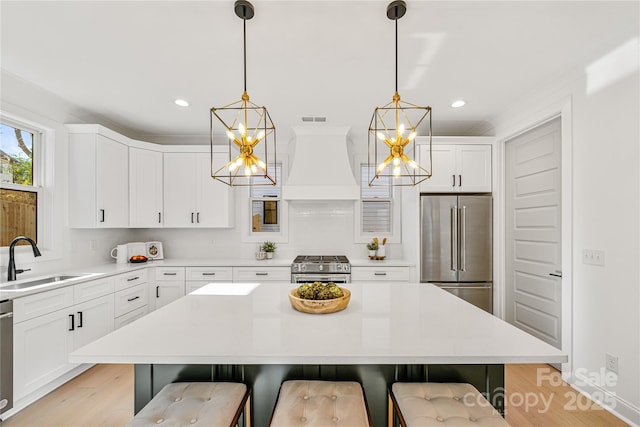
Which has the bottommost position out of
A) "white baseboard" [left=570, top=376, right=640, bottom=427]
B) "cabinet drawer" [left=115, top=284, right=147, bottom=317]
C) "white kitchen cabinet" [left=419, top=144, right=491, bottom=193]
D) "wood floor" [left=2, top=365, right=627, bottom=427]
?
"wood floor" [left=2, top=365, right=627, bottom=427]

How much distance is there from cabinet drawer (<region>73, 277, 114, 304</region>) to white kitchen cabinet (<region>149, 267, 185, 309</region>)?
64 centimetres

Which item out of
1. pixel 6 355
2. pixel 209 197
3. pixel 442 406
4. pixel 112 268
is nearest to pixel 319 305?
pixel 442 406

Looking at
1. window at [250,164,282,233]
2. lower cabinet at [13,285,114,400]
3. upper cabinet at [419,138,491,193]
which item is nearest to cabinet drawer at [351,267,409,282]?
upper cabinet at [419,138,491,193]

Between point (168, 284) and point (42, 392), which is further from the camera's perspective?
point (168, 284)

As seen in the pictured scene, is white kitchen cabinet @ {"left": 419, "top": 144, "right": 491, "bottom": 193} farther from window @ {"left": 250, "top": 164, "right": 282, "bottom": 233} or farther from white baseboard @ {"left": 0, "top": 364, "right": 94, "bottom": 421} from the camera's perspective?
white baseboard @ {"left": 0, "top": 364, "right": 94, "bottom": 421}

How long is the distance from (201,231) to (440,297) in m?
3.38

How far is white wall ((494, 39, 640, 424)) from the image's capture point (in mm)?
1978

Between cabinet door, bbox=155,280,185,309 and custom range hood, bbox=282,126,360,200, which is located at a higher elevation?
custom range hood, bbox=282,126,360,200

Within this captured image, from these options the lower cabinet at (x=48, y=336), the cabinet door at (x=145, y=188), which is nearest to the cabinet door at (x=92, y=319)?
the lower cabinet at (x=48, y=336)

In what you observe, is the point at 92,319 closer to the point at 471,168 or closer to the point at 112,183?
the point at 112,183

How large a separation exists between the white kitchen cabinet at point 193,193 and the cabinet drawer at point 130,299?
0.88m

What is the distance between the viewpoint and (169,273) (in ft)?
12.0

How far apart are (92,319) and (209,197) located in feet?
5.90

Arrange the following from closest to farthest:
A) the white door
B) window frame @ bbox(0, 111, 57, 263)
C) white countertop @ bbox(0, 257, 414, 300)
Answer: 1. white countertop @ bbox(0, 257, 414, 300)
2. the white door
3. window frame @ bbox(0, 111, 57, 263)
